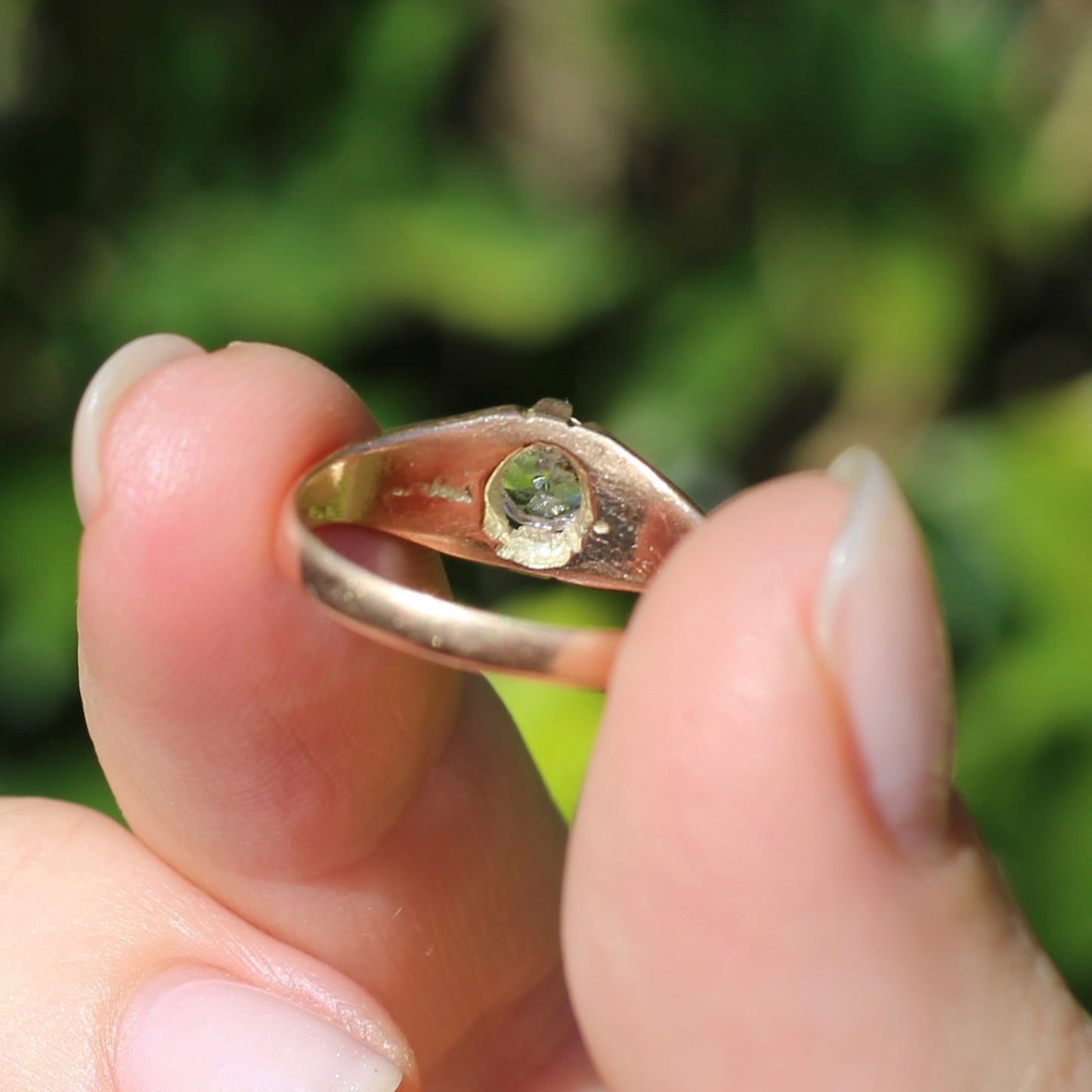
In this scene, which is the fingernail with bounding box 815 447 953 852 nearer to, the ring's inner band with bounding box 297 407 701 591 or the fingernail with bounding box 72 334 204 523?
the ring's inner band with bounding box 297 407 701 591

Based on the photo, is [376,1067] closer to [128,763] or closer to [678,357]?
[128,763]

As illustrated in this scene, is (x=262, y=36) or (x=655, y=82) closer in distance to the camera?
(x=262, y=36)

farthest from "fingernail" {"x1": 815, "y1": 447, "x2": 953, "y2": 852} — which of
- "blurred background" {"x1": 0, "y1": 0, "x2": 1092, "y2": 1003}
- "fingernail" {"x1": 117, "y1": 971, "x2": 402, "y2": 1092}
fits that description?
"blurred background" {"x1": 0, "y1": 0, "x2": 1092, "y2": 1003}

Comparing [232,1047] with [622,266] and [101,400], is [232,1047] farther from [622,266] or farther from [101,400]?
[622,266]

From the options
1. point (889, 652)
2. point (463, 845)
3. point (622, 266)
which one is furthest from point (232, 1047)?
point (622, 266)

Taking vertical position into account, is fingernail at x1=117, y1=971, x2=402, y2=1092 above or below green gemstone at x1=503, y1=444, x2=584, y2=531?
below

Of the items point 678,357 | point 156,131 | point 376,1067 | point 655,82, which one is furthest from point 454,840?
point 655,82

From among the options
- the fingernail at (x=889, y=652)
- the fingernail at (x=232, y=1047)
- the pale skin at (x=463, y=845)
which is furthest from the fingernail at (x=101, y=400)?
the fingernail at (x=889, y=652)
